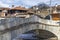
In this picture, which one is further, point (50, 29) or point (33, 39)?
point (33, 39)

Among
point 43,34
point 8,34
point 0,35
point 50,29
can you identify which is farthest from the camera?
point 43,34

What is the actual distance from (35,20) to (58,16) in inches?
449

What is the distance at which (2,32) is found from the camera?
29.9 ft

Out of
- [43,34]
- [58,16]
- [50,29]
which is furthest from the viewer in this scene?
[58,16]

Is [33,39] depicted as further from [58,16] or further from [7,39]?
[7,39]

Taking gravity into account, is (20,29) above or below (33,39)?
above

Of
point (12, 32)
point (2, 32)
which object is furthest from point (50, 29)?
point (2, 32)

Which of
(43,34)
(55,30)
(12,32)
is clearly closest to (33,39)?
(43,34)

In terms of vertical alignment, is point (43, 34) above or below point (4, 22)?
below

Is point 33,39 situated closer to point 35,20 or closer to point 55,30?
point 55,30

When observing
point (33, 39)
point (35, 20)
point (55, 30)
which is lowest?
point (33, 39)

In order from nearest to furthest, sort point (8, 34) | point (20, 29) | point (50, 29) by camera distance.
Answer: point (8, 34) → point (20, 29) → point (50, 29)

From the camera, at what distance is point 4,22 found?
29.7ft

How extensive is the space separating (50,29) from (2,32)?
555cm
